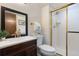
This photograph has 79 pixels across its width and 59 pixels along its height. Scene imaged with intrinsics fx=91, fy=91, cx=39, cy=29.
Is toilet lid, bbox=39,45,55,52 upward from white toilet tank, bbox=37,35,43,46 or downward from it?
downward

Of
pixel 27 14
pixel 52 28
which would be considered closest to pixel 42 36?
pixel 52 28

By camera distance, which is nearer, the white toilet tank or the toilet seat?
the toilet seat

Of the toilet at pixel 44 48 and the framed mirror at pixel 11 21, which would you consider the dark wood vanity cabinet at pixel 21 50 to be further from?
the framed mirror at pixel 11 21

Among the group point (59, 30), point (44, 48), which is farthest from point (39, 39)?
point (59, 30)

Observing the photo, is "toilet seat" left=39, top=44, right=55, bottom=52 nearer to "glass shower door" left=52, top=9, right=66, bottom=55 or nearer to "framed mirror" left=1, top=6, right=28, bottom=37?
"glass shower door" left=52, top=9, right=66, bottom=55

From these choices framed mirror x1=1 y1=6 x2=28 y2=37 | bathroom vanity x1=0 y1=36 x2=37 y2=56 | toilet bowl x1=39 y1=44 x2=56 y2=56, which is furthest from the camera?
toilet bowl x1=39 y1=44 x2=56 y2=56

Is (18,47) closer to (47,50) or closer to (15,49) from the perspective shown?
(15,49)

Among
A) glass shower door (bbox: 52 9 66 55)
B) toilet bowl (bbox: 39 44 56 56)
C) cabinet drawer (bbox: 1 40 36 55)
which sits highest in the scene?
glass shower door (bbox: 52 9 66 55)

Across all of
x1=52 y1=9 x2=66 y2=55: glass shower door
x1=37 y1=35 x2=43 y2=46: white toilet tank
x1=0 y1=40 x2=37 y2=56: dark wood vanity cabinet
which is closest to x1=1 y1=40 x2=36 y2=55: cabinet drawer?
x1=0 y1=40 x2=37 y2=56: dark wood vanity cabinet

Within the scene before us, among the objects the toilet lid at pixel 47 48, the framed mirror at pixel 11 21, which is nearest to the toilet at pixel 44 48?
the toilet lid at pixel 47 48

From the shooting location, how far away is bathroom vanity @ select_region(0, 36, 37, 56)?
1.09 m

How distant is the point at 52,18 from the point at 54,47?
0.52 meters

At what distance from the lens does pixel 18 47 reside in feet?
4.32

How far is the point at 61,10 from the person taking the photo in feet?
5.44
